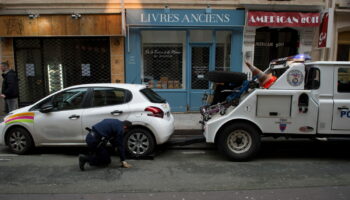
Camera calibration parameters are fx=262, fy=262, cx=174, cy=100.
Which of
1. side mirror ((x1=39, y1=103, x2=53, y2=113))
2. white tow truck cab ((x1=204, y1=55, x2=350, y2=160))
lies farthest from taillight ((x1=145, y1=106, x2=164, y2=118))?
side mirror ((x1=39, y1=103, x2=53, y2=113))

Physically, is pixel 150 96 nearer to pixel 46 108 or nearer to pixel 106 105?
pixel 106 105

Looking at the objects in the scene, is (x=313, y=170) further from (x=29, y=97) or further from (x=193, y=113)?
(x=29, y=97)

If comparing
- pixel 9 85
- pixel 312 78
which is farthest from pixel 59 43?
pixel 312 78

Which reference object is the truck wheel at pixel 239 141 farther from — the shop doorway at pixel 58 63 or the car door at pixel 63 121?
the shop doorway at pixel 58 63

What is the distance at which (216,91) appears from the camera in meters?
6.01

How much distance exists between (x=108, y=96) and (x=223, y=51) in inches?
249

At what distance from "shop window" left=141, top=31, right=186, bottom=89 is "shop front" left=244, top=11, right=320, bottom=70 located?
270cm

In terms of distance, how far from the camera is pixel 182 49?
35.2 feet

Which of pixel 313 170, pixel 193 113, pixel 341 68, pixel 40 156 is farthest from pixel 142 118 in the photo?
pixel 193 113

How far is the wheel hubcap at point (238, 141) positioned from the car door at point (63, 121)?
10.7ft

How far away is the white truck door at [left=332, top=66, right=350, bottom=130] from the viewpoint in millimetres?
5273

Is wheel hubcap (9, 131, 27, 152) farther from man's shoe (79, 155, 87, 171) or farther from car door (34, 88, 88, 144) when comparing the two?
man's shoe (79, 155, 87, 171)

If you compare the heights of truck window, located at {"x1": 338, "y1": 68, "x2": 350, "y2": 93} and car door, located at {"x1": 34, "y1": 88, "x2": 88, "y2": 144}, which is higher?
truck window, located at {"x1": 338, "y1": 68, "x2": 350, "y2": 93}

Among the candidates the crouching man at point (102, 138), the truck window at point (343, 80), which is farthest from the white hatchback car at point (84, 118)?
the truck window at point (343, 80)
